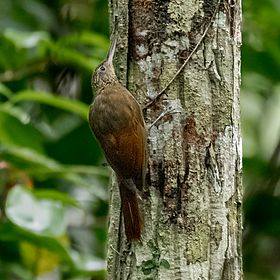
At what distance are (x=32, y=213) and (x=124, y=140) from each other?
2.71 ft

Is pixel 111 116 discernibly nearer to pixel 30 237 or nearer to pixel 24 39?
pixel 30 237

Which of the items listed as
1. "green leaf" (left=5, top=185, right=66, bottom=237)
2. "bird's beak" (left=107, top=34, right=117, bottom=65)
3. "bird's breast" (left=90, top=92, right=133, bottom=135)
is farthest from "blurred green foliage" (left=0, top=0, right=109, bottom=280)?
"bird's beak" (left=107, top=34, right=117, bottom=65)

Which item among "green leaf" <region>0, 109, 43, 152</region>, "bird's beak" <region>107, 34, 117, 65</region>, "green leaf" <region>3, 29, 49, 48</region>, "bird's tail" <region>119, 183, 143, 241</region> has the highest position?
"green leaf" <region>3, 29, 49, 48</region>

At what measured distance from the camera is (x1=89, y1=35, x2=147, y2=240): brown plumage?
296 centimetres

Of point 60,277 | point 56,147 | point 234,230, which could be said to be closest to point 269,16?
point 56,147

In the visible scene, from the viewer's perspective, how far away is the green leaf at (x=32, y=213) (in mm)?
3707

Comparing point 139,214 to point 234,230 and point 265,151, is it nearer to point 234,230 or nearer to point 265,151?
point 234,230

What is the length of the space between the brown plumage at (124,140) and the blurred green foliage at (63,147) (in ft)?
2.50

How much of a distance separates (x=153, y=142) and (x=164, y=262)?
38 cm

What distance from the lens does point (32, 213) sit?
372cm

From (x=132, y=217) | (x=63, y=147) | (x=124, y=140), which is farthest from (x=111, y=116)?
(x=63, y=147)

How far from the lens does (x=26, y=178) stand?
4.06 metres

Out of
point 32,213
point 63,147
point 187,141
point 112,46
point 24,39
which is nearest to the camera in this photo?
point 187,141

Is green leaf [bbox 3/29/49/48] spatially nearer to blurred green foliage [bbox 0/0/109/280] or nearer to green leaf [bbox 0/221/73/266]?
blurred green foliage [bbox 0/0/109/280]
